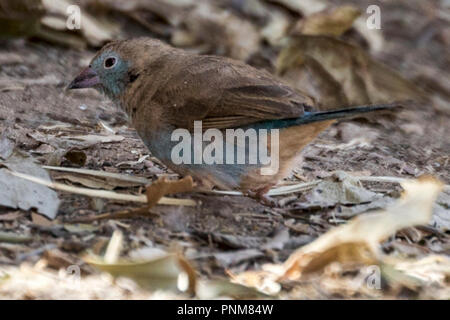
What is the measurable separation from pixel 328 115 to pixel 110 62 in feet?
5.00

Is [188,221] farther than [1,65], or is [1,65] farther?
[1,65]

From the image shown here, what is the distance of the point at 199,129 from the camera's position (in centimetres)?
435

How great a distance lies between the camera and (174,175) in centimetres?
485

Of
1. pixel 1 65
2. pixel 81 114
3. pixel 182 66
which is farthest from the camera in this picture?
pixel 1 65

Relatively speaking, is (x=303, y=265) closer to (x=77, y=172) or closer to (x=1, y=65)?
(x=77, y=172)

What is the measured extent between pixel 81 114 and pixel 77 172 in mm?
1302

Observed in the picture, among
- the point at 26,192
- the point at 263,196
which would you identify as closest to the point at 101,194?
the point at 26,192

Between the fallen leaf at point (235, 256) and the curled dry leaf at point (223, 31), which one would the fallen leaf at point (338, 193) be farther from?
the curled dry leaf at point (223, 31)

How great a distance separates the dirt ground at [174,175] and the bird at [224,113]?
0.17m

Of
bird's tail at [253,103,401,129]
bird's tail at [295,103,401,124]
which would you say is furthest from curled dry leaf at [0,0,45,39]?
bird's tail at [295,103,401,124]

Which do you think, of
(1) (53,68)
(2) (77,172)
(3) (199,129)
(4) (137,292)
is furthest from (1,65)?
(4) (137,292)

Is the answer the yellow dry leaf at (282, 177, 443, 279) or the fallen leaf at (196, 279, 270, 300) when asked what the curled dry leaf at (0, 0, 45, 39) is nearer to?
the yellow dry leaf at (282, 177, 443, 279)

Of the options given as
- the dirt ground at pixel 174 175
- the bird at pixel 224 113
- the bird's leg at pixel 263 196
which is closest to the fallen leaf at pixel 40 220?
the dirt ground at pixel 174 175

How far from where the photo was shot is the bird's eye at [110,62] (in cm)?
497
